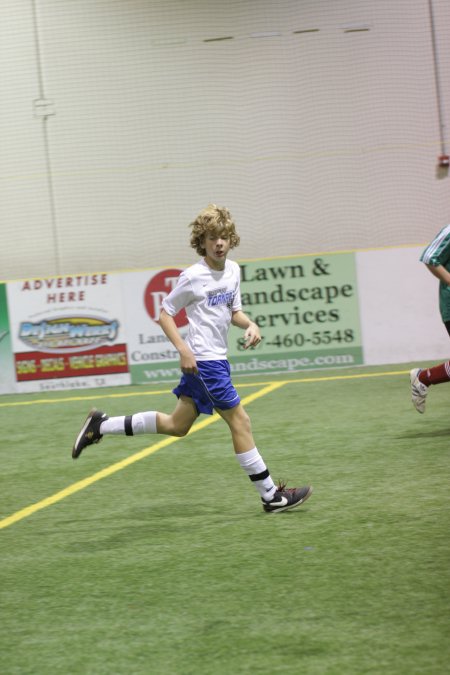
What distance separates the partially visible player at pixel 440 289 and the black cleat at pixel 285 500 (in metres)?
2.07

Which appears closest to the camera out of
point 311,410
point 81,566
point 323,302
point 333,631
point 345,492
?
point 333,631

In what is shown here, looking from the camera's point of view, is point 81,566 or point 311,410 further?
point 311,410

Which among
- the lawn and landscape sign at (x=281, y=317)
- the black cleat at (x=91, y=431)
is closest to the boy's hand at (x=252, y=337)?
the black cleat at (x=91, y=431)

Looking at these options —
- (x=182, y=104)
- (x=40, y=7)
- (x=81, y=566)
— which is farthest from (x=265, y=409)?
(x=40, y=7)

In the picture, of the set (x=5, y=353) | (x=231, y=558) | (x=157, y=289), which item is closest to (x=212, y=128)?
(x=157, y=289)

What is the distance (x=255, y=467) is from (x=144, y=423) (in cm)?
83

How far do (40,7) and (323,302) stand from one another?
7067 millimetres

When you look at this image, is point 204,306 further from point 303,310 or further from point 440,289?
point 303,310

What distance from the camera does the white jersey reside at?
551 centimetres

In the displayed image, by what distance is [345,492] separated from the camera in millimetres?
5969

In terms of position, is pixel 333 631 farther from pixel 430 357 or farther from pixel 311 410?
pixel 430 357

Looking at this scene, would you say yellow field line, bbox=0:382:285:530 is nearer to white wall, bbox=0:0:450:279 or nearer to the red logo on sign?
the red logo on sign

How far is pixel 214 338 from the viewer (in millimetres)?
5543

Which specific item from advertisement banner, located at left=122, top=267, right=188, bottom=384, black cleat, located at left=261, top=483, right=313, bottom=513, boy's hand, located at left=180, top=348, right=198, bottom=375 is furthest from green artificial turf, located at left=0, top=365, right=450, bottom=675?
advertisement banner, located at left=122, top=267, right=188, bottom=384
